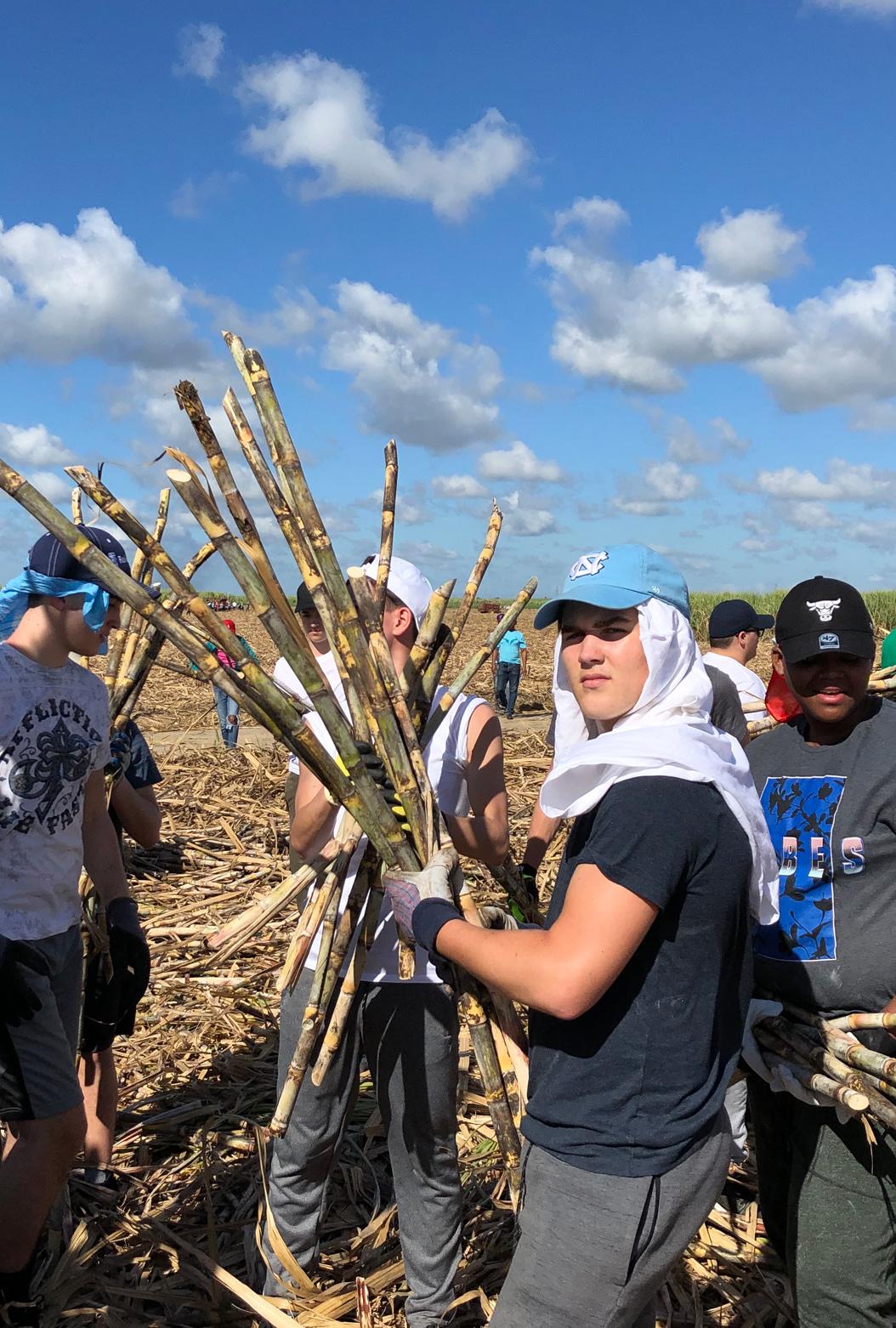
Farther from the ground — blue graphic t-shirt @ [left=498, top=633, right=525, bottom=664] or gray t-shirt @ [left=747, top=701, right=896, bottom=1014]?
blue graphic t-shirt @ [left=498, top=633, right=525, bottom=664]

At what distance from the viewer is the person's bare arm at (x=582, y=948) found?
154cm

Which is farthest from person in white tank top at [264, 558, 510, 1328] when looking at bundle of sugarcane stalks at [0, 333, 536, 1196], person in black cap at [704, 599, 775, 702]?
person in black cap at [704, 599, 775, 702]

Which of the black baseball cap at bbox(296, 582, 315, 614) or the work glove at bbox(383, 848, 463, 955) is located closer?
the work glove at bbox(383, 848, 463, 955)

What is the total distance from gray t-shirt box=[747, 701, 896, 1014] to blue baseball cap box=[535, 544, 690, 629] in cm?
A: 77

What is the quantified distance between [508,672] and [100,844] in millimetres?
11174

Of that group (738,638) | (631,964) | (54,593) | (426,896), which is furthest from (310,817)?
(738,638)

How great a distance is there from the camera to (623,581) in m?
1.73

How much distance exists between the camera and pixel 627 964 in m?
1.65

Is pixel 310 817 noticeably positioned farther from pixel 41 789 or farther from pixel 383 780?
pixel 41 789

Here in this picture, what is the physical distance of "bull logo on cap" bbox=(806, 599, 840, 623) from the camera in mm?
2336

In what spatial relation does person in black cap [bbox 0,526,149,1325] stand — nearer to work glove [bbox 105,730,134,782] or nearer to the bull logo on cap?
work glove [bbox 105,730,134,782]

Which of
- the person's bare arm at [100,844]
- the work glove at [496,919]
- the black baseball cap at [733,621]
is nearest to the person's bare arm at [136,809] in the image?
the person's bare arm at [100,844]

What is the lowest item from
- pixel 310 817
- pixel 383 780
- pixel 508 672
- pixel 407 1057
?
pixel 407 1057

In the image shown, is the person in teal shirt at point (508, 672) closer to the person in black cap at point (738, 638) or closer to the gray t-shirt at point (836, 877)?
the person in black cap at point (738, 638)
